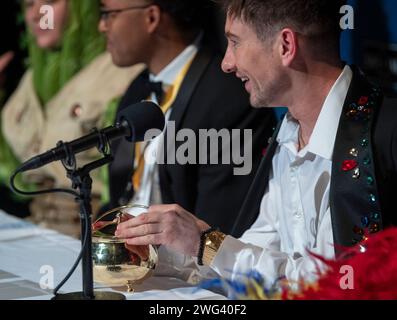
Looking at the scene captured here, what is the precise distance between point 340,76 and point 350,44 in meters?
1.04

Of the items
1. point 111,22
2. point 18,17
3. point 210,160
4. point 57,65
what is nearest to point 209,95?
point 210,160

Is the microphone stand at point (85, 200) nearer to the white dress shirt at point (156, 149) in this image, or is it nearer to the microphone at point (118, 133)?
the microphone at point (118, 133)

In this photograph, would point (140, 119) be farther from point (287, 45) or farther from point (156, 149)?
point (156, 149)

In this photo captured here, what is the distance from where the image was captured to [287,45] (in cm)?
175

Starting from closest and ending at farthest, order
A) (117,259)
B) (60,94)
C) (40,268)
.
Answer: (117,259) → (40,268) → (60,94)

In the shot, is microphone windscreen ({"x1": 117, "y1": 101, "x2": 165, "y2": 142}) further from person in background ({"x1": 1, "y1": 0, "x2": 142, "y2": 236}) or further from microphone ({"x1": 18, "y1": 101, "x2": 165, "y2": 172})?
person in background ({"x1": 1, "y1": 0, "x2": 142, "y2": 236})

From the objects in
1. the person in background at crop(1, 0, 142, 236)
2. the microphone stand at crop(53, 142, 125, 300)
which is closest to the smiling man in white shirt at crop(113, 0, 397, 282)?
the microphone stand at crop(53, 142, 125, 300)

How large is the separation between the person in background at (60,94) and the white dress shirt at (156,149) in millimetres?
630

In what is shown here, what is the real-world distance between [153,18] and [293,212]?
1157mm

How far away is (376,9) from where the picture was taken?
266cm

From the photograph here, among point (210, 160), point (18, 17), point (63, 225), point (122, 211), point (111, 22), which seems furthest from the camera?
point (18, 17)

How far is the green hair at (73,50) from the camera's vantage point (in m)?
3.80

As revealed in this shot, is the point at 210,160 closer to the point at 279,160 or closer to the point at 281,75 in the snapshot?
Result: the point at 279,160

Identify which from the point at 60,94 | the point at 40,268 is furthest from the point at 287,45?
the point at 60,94
